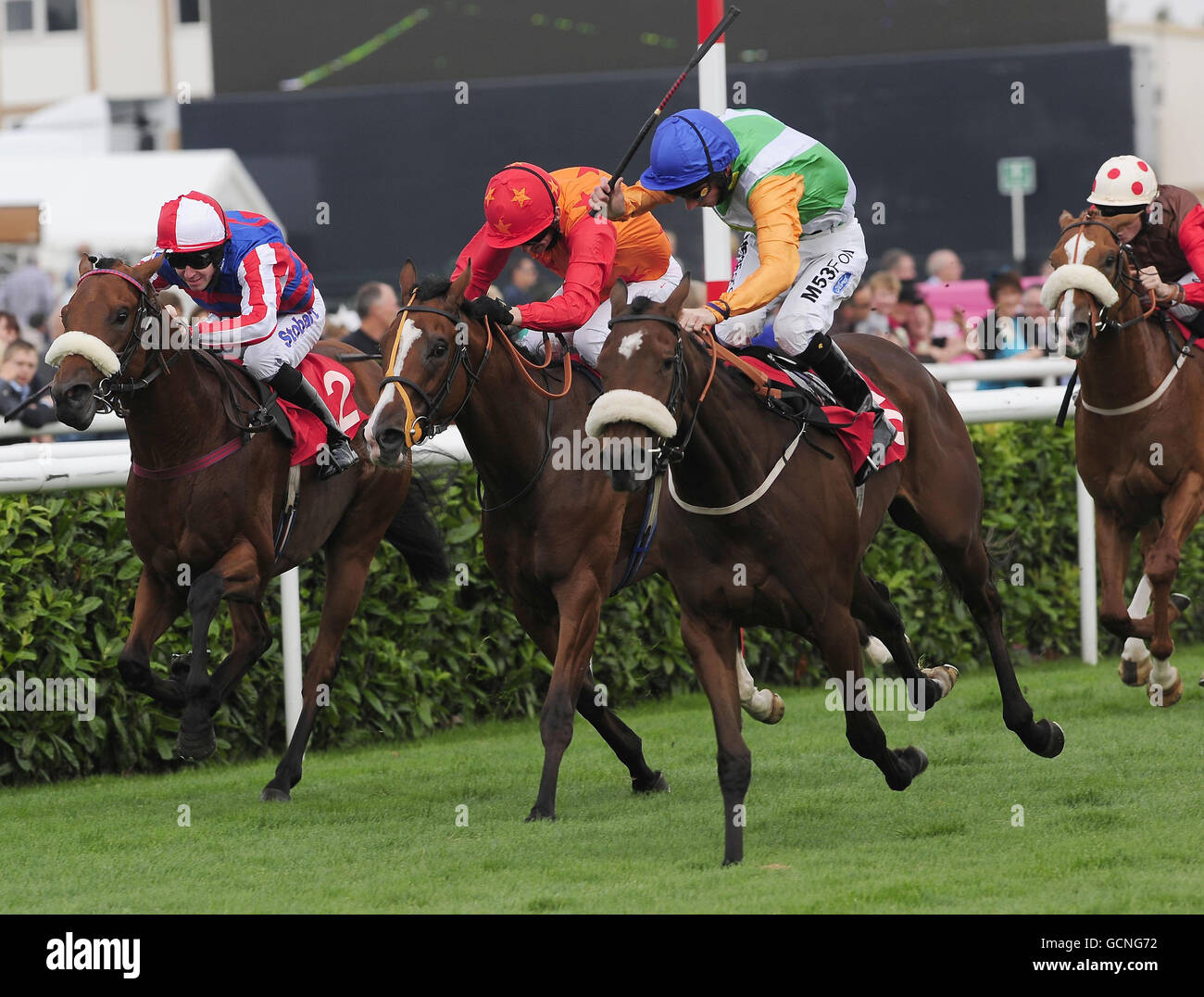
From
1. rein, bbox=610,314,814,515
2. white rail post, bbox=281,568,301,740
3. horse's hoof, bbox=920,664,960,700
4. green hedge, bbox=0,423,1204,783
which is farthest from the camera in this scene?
white rail post, bbox=281,568,301,740

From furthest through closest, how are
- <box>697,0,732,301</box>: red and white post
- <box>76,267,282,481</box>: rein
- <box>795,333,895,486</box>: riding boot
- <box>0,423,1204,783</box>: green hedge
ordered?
<box>697,0,732,301</box>: red and white post, <box>0,423,1204,783</box>: green hedge, <box>76,267,282,481</box>: rein, <box>795,333,895,486</box>: riding boot

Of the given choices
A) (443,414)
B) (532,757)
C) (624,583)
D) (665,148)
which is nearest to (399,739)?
(532,757)

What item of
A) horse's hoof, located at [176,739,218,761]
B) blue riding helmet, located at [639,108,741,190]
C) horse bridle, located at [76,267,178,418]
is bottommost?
horse's hoof, located at [176,739,218,761]

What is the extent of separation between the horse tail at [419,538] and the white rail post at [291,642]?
1.32 ft

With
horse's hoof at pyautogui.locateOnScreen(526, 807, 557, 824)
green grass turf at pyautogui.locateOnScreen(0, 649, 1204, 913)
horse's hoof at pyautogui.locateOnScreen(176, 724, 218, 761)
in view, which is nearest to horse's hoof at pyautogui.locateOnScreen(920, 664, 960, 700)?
green grass turf at pyautogui.locateOnScreen(0, 649, 1204, 913)

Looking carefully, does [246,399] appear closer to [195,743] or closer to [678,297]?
[195,743]

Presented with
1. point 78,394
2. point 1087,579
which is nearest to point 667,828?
point 78,394

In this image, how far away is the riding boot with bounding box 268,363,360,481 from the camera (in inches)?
238

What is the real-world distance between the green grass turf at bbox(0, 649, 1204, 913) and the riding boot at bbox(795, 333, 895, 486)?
104 centimetres

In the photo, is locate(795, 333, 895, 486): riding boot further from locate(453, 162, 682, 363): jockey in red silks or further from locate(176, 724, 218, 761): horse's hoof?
locate(176, 724, 218, 761): horse's hoof

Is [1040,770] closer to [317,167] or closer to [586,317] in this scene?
[586,317]

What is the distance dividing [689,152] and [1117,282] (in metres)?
1.97
